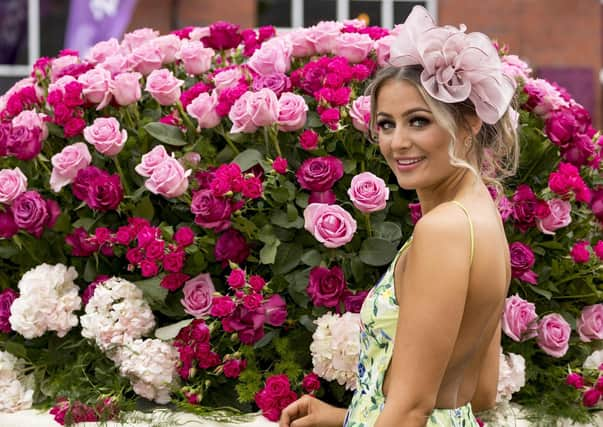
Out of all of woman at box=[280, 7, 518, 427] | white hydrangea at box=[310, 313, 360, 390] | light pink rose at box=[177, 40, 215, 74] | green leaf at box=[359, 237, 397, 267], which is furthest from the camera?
light pink rose at box=[177, 40, 215, 74]

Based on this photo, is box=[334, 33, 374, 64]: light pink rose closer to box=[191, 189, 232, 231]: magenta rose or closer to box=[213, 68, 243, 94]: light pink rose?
box=[213, 68, 243, 94]: light pink rose

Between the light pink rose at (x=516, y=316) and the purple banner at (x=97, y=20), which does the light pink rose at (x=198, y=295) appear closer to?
the light pink rose at (x=516, y=316)

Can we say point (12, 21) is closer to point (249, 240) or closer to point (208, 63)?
point (208, 63)

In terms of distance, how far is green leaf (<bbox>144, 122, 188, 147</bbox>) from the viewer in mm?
2865

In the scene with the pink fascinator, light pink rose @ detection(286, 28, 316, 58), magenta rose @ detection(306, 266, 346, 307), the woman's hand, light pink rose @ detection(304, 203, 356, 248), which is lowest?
the woman's hand

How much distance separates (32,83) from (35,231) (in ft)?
2.53

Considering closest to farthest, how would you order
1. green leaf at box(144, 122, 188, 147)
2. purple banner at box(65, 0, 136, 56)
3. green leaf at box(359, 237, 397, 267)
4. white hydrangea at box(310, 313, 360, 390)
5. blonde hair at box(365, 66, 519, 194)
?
blonde hair at box(365, 66, 519, 194)
white hydrangea at box(310, 313, 360, 390)
green leaf at box(359, 237, 397, 267)
green leaf at box(144, 122, 188, 147)
purple banner at box(65, 0, 136, 56)

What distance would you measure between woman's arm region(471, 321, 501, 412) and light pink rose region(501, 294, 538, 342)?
0.57 metres

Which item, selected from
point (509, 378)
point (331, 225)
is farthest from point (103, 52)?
point (509, 378)

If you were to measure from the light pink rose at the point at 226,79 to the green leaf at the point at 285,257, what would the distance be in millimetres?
615

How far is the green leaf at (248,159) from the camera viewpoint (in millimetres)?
2750

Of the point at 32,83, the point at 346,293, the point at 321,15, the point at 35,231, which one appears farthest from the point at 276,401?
the point at 321,15

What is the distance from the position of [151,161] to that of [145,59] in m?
0.57

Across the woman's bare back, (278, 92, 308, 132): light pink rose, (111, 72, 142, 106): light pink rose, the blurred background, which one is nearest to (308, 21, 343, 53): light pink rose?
(278, 92, 308, 132): light pink rose
